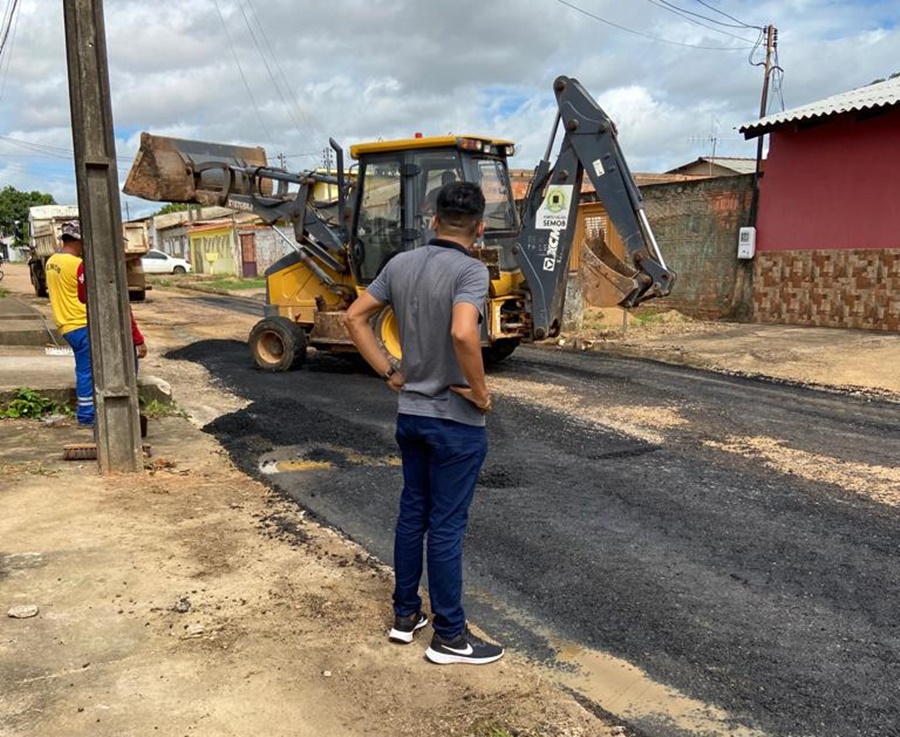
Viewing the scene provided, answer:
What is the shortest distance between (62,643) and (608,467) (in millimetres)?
3959

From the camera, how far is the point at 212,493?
5293 millimetres

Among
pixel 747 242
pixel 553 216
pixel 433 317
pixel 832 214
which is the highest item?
pixel 832 214

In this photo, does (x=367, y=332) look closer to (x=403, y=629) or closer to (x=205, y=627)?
(x=403, y=629)

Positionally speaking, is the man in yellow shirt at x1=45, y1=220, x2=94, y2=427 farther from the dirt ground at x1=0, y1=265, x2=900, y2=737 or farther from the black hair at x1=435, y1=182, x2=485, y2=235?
the black hair at x1=435, y1=182, x2=485, y2=235

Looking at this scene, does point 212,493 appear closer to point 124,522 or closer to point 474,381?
point 124,522

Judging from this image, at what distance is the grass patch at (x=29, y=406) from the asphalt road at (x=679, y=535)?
1.75 metres

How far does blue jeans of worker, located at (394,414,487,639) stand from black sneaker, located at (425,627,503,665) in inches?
1.3

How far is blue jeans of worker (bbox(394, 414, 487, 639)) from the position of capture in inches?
123

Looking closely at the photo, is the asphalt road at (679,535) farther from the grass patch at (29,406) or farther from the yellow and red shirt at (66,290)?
the grass patch at (29,406)

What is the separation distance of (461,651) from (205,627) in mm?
1127

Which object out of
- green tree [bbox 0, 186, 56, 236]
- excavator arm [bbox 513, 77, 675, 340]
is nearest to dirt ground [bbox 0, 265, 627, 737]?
excavator arm [bbox 513, 77, 675, 340]

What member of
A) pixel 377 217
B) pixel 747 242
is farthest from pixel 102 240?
pixel 747 242

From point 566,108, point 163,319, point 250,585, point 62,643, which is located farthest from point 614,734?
point 163,319

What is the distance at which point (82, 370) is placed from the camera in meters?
6.81
